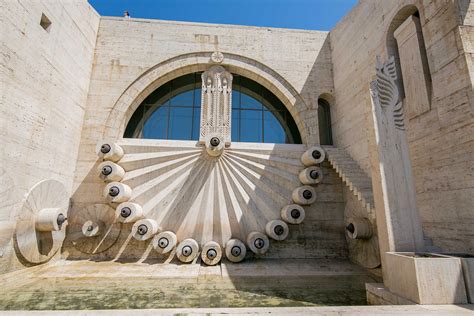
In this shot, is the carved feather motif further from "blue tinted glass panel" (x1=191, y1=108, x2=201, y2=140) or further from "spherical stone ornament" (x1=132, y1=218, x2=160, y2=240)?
"spherical stone ornament" (x1=132, y1=218, x2=160, y2=240)

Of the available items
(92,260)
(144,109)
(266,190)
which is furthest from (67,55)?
(266,190)

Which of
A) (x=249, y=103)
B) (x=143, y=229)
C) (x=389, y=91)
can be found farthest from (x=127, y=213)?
(x=389, y=91)

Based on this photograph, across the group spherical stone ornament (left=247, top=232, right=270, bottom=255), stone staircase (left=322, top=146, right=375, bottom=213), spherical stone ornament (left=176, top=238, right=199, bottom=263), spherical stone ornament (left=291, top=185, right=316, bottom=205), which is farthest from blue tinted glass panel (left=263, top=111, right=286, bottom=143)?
spherical stone ornament (left=176, top=238, right=199, bottom=263)

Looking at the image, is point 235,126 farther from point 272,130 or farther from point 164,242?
point 164,242

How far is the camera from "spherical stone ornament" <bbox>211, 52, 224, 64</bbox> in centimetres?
887

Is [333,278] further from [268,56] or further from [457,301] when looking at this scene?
[268,56]

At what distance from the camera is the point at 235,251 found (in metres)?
6.71

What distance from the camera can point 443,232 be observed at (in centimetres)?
465

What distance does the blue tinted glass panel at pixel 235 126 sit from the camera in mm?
8938

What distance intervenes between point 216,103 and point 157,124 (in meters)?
2.46

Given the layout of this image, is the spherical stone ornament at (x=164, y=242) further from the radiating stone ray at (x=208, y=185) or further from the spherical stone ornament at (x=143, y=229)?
the radiating stone ray at (x=208, y=185)

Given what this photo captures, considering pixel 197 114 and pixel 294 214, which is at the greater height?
pixel 197 114

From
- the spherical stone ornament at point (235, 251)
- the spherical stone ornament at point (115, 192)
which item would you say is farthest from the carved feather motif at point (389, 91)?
the spherical stone ornament at point (115, 192)

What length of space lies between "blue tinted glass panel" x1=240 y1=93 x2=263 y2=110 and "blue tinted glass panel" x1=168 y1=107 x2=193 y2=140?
2113 mm
